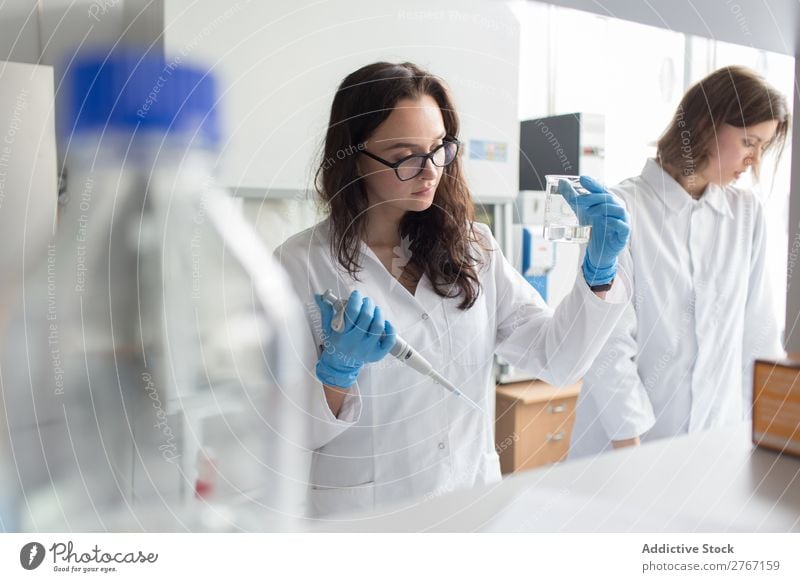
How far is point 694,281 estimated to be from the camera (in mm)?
1036

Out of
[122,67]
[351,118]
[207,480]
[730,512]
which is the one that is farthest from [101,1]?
[730,512]

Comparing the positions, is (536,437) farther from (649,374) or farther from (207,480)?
(207,480)

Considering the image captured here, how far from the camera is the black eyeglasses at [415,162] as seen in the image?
2.42 feet

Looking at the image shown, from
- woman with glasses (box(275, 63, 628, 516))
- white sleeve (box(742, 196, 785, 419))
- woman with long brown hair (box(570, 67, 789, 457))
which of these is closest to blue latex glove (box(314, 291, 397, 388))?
woman with glasses (box(275, 63, 628, 516))

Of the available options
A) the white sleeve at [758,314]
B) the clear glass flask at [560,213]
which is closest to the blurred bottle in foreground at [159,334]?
the clear glass flask at [560,213]

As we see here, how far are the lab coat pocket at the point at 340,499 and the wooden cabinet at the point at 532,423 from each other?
0.49 metres

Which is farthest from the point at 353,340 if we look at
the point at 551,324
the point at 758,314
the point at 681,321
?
the point at 758,314

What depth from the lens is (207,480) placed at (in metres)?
0.75

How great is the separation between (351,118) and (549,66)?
107cm

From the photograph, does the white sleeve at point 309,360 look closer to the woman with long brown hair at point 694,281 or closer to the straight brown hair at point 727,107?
the woman with long brown hair at point 694,281

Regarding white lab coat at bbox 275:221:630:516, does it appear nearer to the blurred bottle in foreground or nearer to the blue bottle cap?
the blurred bottle in foreground

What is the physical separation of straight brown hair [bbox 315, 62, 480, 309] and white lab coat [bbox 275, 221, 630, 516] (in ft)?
0.06

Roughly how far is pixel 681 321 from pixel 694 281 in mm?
69

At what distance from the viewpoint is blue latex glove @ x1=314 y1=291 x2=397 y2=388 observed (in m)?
0.70
